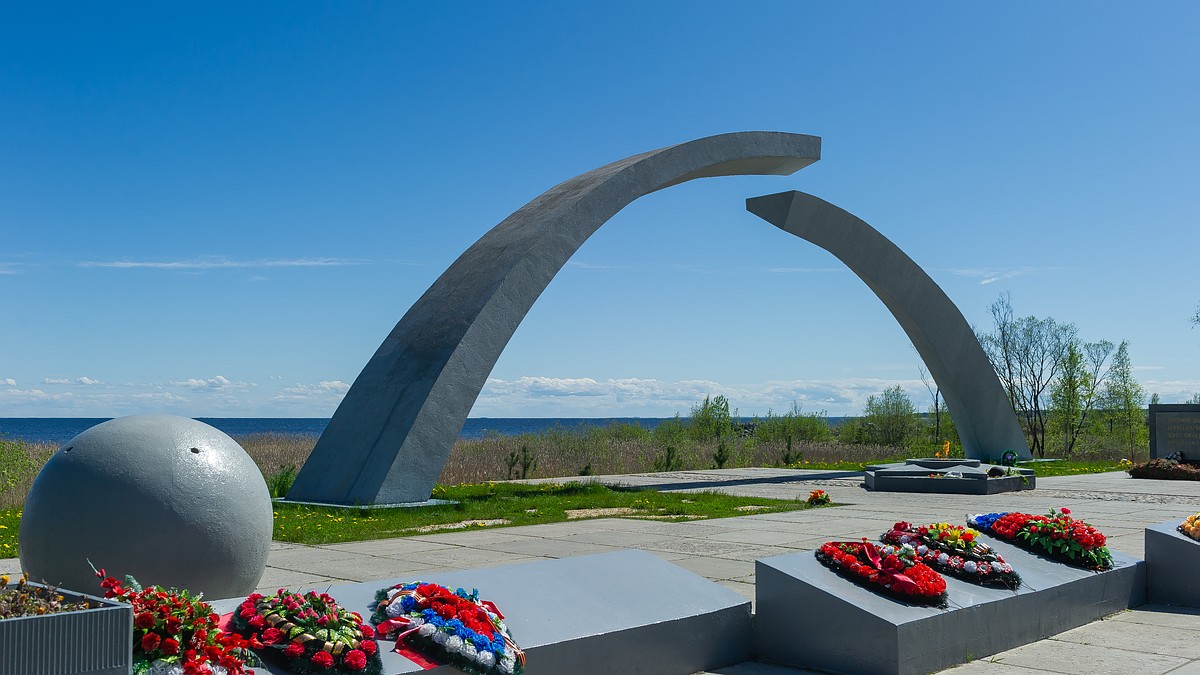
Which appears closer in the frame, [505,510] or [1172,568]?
[1172,568]

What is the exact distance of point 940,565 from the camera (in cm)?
732

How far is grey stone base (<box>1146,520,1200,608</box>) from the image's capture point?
8703 millimetres

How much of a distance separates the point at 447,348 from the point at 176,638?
11.4m

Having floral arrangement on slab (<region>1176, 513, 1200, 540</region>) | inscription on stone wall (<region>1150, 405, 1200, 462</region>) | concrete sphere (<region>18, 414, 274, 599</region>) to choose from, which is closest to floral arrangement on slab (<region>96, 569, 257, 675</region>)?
concrete sphere (<region>18, 414, 274, 599</region>)

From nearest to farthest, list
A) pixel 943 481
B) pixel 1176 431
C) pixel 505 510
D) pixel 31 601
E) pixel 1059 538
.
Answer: pixel 31 601 → pixel 1059 538 → pixel 505 510 → pixel 943 481 → pixel 1176 431

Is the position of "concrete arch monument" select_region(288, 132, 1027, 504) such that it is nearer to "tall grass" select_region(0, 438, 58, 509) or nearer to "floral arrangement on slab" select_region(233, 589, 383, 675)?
"tall grass" select_region(0, 438, 58, 509)

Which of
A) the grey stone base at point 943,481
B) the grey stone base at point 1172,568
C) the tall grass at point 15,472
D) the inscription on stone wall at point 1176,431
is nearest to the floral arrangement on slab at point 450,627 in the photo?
the grey stone base at point 1172,568

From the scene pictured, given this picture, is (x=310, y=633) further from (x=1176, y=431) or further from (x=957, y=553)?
(x=1176, y=431)

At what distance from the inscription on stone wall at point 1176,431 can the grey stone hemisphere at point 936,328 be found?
3355 mm

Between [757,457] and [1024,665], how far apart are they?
23.0 metres

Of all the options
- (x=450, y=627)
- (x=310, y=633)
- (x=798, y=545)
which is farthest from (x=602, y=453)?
(x=310, y=633)

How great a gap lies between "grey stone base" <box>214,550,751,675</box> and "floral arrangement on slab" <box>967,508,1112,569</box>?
3.12 metres

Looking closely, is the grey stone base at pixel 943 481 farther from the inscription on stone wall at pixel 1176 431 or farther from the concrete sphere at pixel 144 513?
the concrete sphere at pixel 144 513

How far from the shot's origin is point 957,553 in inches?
297
